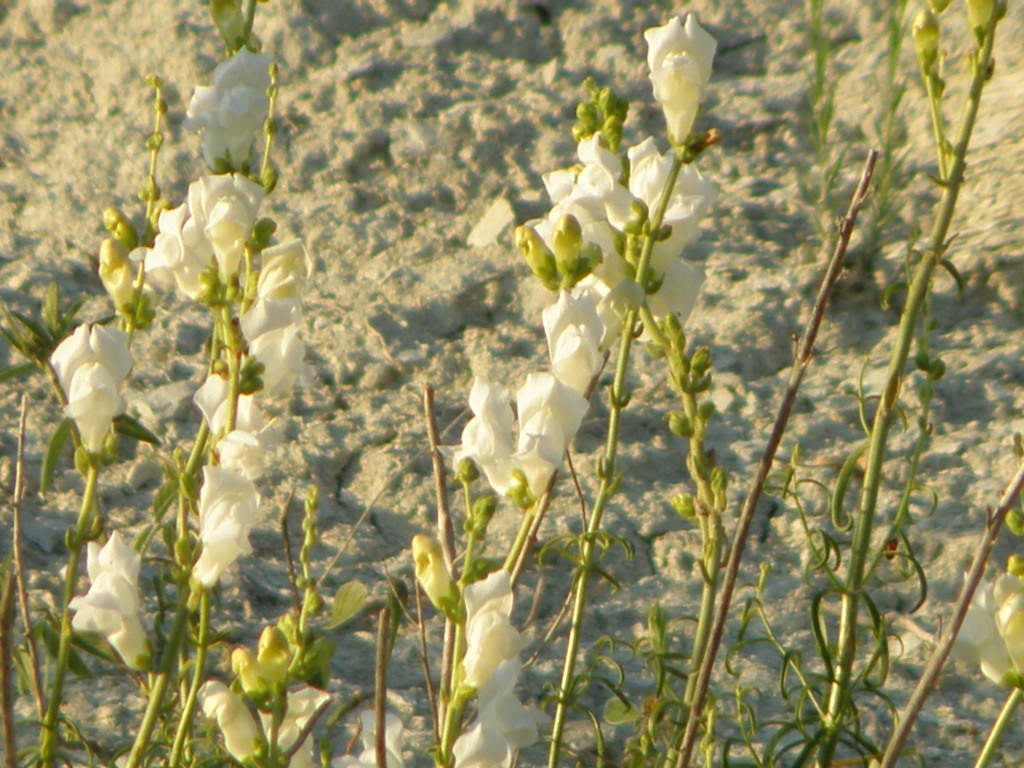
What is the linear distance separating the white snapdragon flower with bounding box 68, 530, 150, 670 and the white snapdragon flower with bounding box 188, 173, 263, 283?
216 mm

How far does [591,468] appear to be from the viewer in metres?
1.98

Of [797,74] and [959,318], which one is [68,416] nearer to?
[959,318]

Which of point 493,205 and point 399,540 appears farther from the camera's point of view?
point 493,205

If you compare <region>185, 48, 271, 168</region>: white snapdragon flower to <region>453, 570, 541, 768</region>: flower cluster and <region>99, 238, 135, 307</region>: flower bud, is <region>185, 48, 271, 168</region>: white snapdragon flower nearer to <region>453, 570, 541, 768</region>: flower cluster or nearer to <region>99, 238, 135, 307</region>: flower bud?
<region>99, 238, 135, 307</region>: flower bud

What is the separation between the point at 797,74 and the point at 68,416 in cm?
195

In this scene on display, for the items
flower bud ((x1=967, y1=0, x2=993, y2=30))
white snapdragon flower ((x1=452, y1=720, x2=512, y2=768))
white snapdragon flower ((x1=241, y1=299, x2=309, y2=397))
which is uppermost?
flower bud ((x1=967, y1=0, x2=993, y2=30))

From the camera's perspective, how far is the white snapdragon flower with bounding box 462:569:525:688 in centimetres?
75

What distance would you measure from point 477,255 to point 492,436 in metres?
1.47

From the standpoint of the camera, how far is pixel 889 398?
0.99 meters

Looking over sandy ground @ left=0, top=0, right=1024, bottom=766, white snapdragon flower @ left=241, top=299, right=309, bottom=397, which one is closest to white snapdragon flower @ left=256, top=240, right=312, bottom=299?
white snapdragon flower @ left=241, top=299, right=309, bottom=397

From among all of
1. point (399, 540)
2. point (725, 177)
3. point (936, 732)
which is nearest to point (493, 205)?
point (725, 177)

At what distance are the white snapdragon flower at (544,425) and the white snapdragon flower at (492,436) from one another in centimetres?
1

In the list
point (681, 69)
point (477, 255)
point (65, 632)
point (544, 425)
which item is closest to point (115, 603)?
point (65, 632)

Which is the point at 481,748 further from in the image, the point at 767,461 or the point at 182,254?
the point at 182,254
